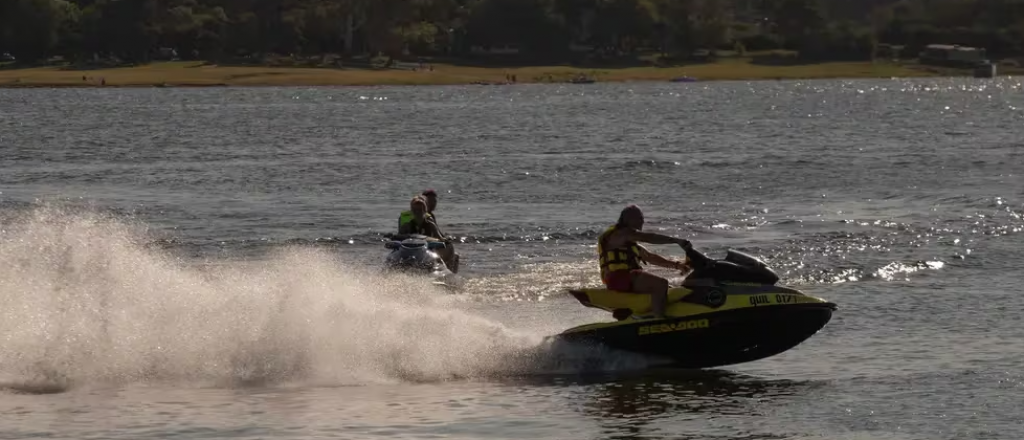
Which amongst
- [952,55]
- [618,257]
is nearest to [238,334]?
[618,257]

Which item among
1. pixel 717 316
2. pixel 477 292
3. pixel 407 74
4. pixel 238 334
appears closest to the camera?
pixel 717 316

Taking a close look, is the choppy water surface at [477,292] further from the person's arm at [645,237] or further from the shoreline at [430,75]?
the shoreline at [430,75]

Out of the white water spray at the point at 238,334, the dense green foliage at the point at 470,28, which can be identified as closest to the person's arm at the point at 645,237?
the white water spray at the point at 238,334

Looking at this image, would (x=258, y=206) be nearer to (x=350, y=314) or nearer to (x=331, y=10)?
(x=350, y=314)

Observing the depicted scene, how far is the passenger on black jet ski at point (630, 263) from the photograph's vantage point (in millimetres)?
17109

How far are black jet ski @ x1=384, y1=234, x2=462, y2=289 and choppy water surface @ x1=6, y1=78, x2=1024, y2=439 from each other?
0.30 metres

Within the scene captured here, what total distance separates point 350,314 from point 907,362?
5.73m

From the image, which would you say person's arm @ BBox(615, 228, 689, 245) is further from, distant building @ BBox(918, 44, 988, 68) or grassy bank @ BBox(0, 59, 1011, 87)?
distant building @ BBox(918, 44, 988, 68)

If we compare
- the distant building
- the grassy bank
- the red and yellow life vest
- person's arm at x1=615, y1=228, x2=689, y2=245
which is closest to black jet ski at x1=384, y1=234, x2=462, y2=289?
the red and yellow life vest

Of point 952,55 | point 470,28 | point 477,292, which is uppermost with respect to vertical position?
point 477,292

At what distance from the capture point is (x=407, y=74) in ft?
519

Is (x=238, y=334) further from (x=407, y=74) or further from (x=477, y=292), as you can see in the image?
(x=407, y=74)

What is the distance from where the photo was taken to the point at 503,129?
75.3 m

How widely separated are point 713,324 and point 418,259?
5.93m
